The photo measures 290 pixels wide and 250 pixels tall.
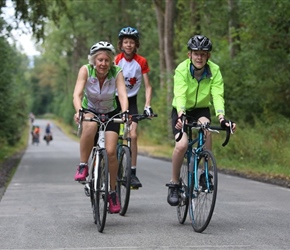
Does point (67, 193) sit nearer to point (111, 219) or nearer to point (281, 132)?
point (111, 219)

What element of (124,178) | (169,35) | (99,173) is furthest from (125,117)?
(169,35)

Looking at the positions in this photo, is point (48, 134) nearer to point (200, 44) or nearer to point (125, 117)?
point (125, 117)

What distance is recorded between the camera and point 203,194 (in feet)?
26.8

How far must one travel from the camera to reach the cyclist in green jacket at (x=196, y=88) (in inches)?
332

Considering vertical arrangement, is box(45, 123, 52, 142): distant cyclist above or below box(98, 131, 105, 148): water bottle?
below

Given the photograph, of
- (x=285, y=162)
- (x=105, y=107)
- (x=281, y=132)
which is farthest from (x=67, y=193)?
(x=281, y=132)

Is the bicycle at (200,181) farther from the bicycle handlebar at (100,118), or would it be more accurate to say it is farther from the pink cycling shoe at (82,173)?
the pink cycling shoe at (82,173)

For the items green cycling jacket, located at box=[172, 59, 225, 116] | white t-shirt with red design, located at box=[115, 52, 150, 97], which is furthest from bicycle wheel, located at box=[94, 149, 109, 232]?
white t-shirt with red design, located at box=[115, 52, 150, 97]

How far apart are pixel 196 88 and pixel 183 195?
1205 mm

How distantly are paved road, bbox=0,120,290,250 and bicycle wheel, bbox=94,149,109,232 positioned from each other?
0.15m

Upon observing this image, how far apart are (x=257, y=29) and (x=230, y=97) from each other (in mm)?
4409

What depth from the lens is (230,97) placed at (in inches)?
1061

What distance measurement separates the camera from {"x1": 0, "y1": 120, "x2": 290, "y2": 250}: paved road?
7465 millimetres

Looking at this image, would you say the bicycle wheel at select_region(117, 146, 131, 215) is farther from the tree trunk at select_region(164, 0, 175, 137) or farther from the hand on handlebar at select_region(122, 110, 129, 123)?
the tree trunk at select_region(164, 0, 175, 137)
